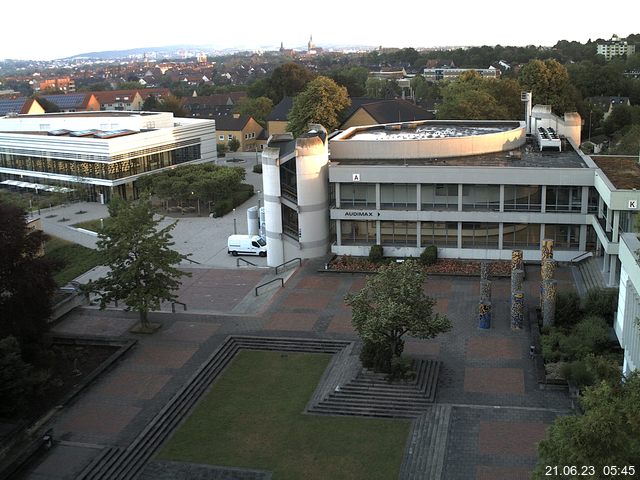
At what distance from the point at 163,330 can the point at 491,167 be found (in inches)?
768

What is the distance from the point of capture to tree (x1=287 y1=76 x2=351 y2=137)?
238 feet

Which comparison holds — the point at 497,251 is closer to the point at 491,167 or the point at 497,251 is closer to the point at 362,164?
the point at 491,167

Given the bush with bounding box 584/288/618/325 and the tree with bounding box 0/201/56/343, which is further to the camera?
the bush with bounding box 584/288/618/325

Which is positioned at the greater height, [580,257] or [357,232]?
[357,232]

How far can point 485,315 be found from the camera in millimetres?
30656

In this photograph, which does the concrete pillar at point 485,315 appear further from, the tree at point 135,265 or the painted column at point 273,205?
the painted column at point 273,205

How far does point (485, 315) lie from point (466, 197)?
10924mm

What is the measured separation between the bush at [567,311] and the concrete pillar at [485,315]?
2.90m

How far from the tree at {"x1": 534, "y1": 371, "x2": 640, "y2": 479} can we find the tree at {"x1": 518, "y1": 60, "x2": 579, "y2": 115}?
225 feet

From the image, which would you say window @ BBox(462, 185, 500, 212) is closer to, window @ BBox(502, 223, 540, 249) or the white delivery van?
window @ BBox(502, 223, 540, 249)

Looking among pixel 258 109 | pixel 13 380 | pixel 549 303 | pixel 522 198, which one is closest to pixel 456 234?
pixel 522 198

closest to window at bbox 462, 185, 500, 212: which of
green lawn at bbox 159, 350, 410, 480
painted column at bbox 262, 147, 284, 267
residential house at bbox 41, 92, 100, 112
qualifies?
painted column at bbox 262, 147, 284, 267

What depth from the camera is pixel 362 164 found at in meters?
42.8

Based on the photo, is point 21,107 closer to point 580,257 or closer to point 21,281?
point 21,281
